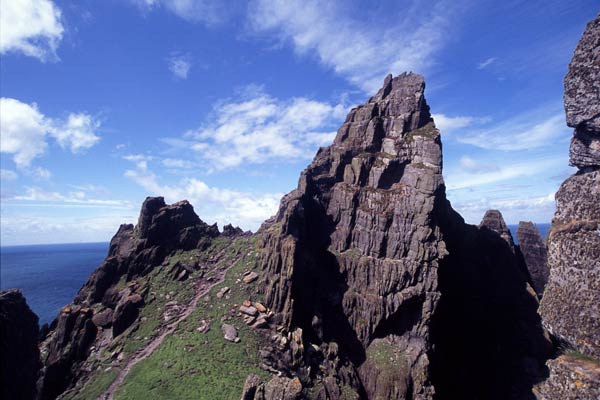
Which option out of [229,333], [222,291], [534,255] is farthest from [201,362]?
[534,255]

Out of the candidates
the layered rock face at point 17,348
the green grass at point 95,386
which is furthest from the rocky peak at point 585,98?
the green grass at point 95,386

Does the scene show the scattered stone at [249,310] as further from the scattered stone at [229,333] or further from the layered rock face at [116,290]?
the layered rock face at [116,290]

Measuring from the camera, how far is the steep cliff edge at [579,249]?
113ft

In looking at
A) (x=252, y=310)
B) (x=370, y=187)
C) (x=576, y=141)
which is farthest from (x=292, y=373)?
(x=576, y=141)

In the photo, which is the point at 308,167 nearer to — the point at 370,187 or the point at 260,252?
the point at 370,187

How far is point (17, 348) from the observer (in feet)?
103

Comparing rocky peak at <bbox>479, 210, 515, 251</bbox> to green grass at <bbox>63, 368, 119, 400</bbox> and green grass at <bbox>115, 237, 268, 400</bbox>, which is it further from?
green grass at <bbox>63, 368, 119, 400</bbox>

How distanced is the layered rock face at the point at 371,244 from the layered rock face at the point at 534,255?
176 ft

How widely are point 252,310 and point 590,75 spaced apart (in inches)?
2186

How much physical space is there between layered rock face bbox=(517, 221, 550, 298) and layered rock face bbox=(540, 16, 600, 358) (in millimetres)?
61871

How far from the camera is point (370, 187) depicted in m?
65.8

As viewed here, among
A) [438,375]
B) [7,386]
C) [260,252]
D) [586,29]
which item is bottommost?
[438,375]

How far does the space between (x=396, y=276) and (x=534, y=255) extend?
6270cm

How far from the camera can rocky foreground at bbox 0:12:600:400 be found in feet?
123
